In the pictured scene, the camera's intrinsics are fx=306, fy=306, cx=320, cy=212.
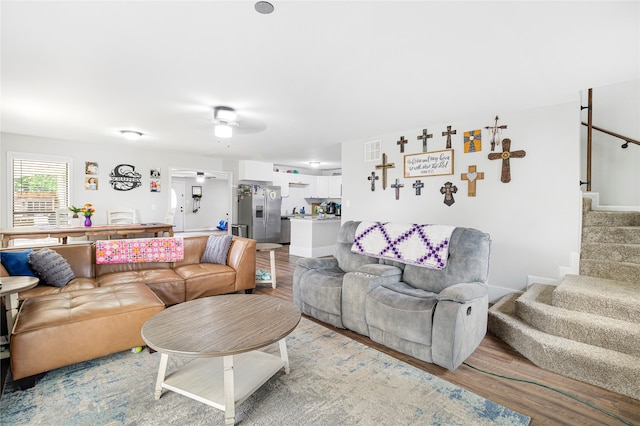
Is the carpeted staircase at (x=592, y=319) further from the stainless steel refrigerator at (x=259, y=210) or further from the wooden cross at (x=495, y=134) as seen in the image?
the stainless steel refrigerator at (x=259, y=210)

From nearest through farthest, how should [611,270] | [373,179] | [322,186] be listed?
[611,270]
[373,179]
[322,186]

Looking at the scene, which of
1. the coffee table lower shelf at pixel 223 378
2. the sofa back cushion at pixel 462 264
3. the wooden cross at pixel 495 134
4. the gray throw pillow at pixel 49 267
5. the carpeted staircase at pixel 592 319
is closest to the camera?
the coffee table lower shelf at pixel 223 378

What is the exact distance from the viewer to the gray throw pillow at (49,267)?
106 inches

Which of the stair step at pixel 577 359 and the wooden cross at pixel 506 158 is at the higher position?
the wooden cross at pixel 506 158

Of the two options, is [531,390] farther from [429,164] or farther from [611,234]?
[429,164]

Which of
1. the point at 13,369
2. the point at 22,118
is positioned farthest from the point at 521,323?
the point at 22,118

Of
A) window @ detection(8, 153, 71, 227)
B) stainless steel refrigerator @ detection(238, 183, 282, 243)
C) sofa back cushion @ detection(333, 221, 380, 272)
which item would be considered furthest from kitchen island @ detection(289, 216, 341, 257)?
window @ detection(8, 153, 71, 227)

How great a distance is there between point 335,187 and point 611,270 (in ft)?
21.9

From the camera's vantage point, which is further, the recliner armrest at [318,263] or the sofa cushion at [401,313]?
the recliner armrest at [318,263]

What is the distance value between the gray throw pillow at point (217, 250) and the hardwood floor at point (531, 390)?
2.11 meters

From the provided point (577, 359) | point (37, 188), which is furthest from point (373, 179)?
point (37, 188)

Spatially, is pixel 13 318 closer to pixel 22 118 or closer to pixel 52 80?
pixel 52 80

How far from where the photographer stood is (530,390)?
1.93 meters

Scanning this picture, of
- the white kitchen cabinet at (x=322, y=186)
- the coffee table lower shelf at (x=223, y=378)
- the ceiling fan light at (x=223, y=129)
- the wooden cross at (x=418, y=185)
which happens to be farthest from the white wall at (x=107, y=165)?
the coffee table lower shelf at (x=223, y=378)
